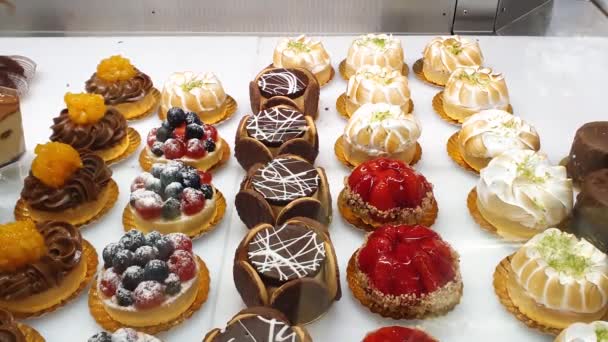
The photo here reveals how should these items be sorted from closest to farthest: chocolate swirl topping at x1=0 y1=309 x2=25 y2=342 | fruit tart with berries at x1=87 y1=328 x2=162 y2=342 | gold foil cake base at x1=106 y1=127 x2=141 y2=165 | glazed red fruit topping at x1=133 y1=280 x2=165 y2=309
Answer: fruit tart with berries at x1=87 y1=328 x2=162 y2=342
chocolate swirl topping at x1=0 y1=309 x2=25 y2=342
glazed red fruit topping at x1=133 y1=280 x2=165 y2=309
gold foil cake base at x1=106 y1=127 x2=141 y2=165

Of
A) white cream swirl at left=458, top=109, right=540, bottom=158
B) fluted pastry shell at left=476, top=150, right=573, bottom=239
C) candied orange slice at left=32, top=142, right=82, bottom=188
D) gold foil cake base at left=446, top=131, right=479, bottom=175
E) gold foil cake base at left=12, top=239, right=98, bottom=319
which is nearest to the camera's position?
gold foil cake base at left=12, top=239, right=98, bottom=319

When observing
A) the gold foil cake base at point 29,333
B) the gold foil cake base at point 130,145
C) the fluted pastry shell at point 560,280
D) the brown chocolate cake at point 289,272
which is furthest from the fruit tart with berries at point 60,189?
the fluted pastry shell at point 560,280

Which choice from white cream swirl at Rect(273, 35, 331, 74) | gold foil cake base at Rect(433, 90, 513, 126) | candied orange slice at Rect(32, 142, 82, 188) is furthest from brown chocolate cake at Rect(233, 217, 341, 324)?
white cream swirl at Rect(273, 35, 331, 74)

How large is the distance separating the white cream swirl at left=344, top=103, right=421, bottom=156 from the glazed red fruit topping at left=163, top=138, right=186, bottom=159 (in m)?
0.75

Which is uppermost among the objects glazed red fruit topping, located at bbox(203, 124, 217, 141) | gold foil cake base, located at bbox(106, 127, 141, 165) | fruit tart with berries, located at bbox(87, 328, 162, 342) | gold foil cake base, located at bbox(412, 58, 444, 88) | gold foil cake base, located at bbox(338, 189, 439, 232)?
fruit tart with berries, located at bbox(87, 328, 162, 342)

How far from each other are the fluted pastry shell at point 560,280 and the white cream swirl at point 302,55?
5.54 ft

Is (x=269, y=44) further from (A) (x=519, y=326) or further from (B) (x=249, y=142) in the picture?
(A) (x=519, y=326)

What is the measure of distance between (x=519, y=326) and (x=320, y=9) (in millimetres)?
2286

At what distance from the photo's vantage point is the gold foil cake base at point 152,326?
233cm

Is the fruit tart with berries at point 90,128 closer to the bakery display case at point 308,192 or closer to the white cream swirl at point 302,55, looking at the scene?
the bakery display case at point 308,192

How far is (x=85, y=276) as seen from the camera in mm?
2535

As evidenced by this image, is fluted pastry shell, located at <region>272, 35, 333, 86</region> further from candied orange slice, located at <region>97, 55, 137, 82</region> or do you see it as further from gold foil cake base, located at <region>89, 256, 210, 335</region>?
gold foil cake base, located at <region>89, 256, 210, 335</region>

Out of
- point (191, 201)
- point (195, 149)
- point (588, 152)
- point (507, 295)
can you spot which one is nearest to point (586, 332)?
point (507, 295)

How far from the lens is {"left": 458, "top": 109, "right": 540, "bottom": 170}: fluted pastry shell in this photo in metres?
2.95
